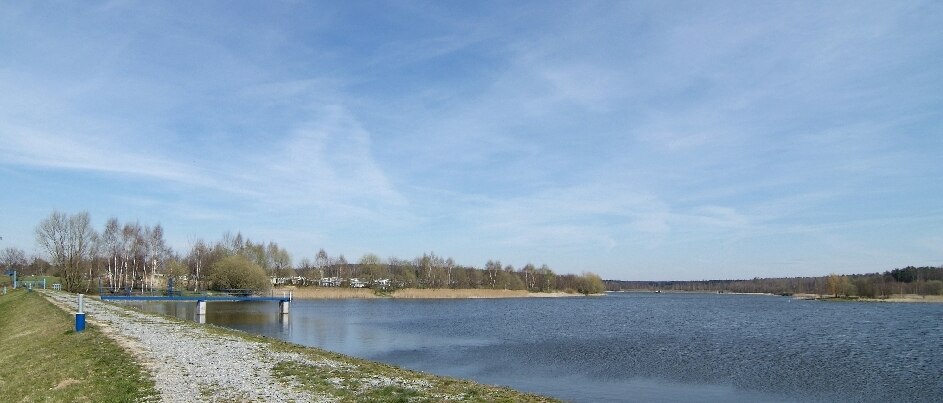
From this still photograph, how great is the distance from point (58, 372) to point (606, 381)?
1800cm

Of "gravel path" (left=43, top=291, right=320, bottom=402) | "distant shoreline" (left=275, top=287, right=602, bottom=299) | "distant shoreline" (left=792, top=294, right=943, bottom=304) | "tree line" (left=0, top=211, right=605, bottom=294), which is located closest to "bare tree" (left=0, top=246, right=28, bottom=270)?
"tree line" (left=0, top=211, right=605, bottom=294)

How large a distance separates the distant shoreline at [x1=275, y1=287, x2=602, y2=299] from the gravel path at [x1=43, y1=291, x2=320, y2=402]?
250ft

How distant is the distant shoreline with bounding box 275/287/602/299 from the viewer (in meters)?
110

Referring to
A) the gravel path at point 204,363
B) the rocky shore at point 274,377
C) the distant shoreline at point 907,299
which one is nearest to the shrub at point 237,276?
the gravel path at point 204,363

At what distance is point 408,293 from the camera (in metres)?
127

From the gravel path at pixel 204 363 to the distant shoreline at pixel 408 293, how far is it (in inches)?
2995

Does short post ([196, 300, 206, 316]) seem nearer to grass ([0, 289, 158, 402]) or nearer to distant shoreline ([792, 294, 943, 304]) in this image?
grass ([0, 289, 158, 402])

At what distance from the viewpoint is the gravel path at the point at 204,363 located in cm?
1353

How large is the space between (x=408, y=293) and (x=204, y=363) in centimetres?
11010

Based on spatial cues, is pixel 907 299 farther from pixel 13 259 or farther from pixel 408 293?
pixel 13 259

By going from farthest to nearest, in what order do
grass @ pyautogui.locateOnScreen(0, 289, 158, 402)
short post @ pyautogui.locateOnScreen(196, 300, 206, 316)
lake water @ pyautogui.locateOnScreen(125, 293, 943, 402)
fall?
1. short post @ pyautogui.locateOnScreen(196, 300, 206, 316)
2. lake water @ pyautogui.locateOnScreen(125, 293, 943, 402)
3. grass @ pyautogui.locateOnScreen(0, 289, 158, 402)

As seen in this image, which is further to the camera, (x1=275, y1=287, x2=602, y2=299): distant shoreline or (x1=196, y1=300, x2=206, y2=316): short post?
(x1=275, y1=287, x2=602, y2=299): distant shoreline

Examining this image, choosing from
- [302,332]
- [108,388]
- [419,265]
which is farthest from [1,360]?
[419,265]

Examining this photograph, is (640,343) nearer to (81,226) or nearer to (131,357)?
(131,357)
